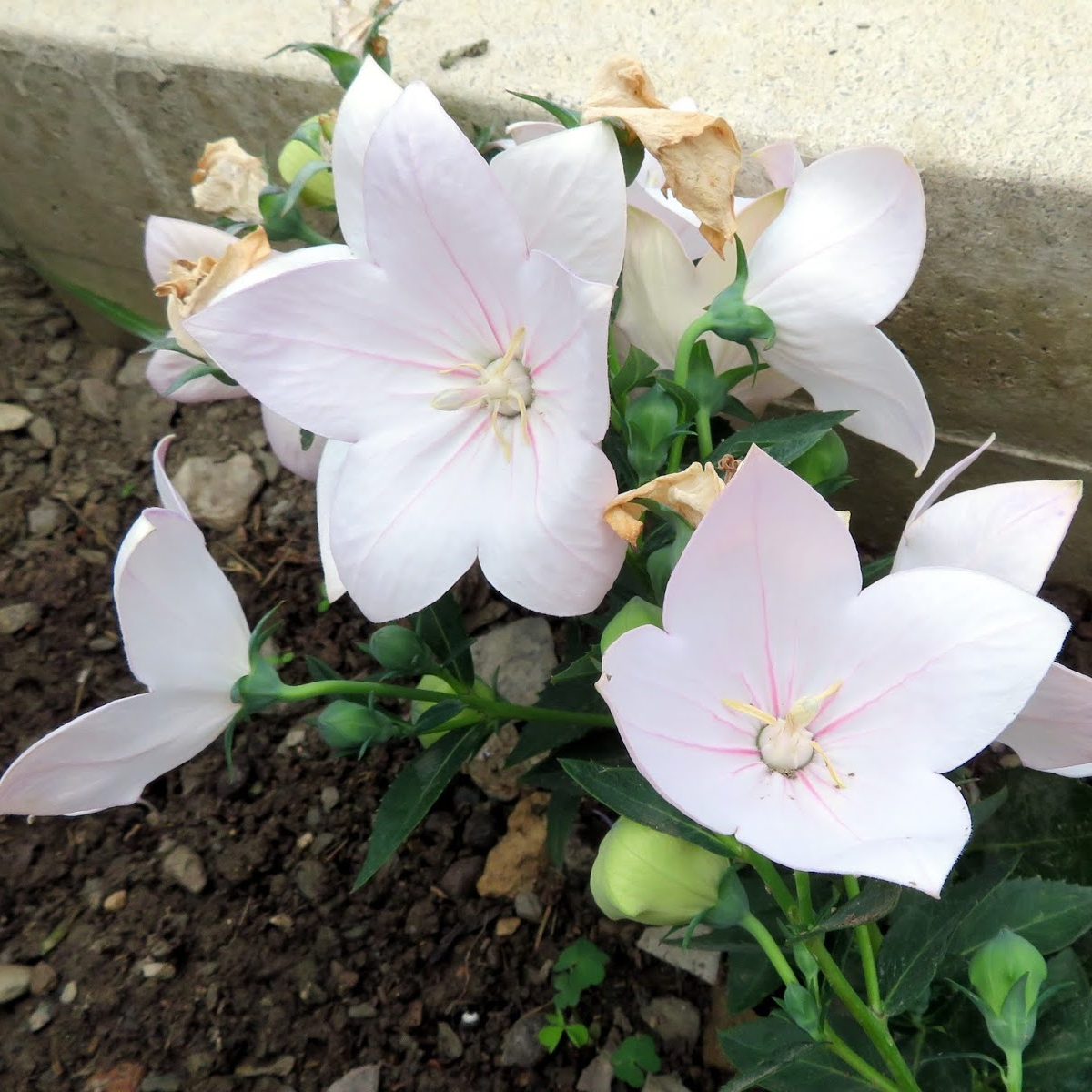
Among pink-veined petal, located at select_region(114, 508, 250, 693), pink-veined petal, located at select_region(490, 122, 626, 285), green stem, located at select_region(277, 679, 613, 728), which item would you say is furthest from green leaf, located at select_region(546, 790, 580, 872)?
pink-veined petal, located at select_region(490, 122, 626, 285)

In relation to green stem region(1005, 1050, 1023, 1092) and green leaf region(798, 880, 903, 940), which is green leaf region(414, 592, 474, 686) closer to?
green leaf region(798, 880, 903, 940)

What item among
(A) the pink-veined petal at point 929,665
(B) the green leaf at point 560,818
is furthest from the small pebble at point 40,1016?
(A) the pink-veined petal at point 929,665

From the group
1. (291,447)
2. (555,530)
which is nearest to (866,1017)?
(555,530)

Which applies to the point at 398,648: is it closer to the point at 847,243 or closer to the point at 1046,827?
the point at 847,243

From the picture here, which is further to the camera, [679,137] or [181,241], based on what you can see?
[181,241]

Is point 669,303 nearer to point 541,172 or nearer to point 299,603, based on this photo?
point 541,172
